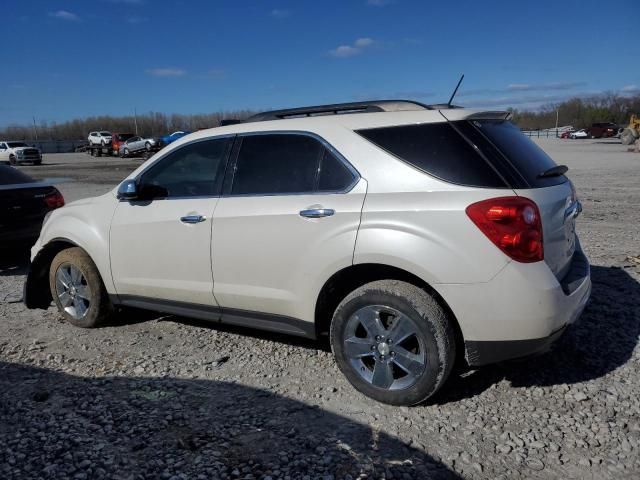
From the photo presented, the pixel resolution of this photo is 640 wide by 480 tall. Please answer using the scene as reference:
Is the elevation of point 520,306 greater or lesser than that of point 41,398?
greater

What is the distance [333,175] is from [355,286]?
0.75m

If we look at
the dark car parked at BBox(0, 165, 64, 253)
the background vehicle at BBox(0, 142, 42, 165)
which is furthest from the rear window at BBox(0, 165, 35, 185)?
the background vehicle at BBox(0, 142, 42, 165)

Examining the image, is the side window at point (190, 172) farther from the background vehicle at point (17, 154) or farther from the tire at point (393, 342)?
the background vehicle at point (17, 154)

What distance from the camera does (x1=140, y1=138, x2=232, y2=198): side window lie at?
12.9ft

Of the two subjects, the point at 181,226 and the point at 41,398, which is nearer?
the point at 41,398

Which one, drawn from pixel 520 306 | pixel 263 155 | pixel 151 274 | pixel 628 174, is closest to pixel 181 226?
pixel 151 274

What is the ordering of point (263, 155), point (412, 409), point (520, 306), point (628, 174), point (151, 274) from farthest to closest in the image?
point (628, 174), point (151, 274), point (263, 155), point (412, 409), point (520, 306)

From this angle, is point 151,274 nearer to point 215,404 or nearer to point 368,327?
point 215,404

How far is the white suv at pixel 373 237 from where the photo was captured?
288 centimetres

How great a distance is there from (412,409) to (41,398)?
7.93 ft

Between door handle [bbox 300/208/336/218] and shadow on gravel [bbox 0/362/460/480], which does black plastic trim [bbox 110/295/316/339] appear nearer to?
shadow on gravel [bbox 0/362/460/480]

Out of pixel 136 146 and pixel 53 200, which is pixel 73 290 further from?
pixel 136 146

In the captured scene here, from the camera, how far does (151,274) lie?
4156mm

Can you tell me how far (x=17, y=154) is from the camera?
37750 mm
